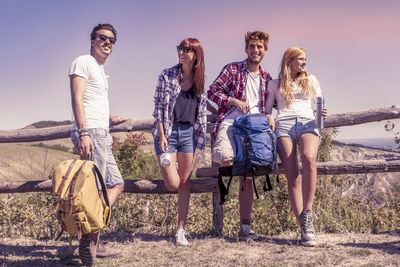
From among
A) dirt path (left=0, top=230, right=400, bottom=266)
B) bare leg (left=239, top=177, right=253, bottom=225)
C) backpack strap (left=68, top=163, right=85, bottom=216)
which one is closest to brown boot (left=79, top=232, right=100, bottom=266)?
dirt path (left=0, top=230, right=400, bottom=266)

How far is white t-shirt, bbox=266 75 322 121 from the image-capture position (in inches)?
163

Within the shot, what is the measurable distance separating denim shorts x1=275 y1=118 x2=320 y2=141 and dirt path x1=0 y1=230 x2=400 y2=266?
1.17 metres

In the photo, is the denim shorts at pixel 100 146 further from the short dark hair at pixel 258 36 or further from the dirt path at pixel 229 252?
the short dark hair at pixel 258 36

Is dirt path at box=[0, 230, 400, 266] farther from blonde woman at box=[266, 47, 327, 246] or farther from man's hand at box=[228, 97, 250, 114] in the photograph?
man's hand at box=[228, 97, 250, 114]

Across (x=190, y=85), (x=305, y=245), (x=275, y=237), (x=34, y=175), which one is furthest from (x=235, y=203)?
(x=34, y=175)

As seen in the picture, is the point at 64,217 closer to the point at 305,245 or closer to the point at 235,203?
the point at 305,245

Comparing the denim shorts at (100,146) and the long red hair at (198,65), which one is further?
the long red hair at (198,65)

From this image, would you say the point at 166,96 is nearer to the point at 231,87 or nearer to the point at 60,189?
the point at 231,87

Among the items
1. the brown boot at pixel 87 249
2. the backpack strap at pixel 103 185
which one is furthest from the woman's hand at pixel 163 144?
the brown boot at pixel 87 249

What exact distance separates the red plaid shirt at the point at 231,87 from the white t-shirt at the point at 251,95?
0.03 m

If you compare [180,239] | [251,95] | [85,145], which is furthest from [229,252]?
[85,145]

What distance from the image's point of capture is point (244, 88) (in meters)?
4.23

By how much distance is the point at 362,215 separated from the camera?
5.68m

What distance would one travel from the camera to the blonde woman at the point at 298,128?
4.06 meters
